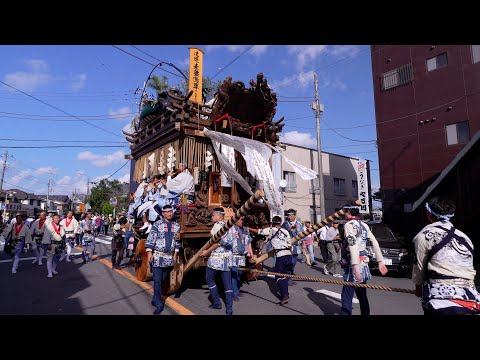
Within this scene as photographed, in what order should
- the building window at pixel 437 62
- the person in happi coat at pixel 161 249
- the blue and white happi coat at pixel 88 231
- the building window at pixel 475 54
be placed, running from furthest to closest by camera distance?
the building window at pixel 437 62
the building window at pixel 475 54
the blue and white happi coat at pixel 88 231
the person in happi coat at pixel 161 249

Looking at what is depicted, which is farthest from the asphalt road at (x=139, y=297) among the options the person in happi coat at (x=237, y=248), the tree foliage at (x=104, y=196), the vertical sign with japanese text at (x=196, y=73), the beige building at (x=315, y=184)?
the tree foliage at (x=104, y=196)

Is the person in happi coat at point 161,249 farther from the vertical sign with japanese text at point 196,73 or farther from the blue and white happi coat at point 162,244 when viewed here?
the vertical sign with japanese text at point 196,73

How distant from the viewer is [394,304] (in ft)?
20.7

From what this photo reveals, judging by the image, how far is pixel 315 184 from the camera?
25.5m

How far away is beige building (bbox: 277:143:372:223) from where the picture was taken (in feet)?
77.7

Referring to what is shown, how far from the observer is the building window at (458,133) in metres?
14.5

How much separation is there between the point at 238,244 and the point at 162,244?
1.59 meters

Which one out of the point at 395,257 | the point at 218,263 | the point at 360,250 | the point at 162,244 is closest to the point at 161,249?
the point at 162,244

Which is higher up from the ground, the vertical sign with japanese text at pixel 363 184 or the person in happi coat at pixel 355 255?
the vertical sign with japanese text at pixel 363 184

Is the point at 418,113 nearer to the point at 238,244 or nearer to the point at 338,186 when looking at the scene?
the point at 338,186

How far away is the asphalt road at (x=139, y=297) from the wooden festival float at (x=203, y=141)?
2.78ft

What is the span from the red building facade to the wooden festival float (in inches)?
430

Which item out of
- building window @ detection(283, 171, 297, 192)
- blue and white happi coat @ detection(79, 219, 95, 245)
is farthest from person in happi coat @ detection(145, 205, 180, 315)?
building window @ detection(283, 171, 297, 192)
